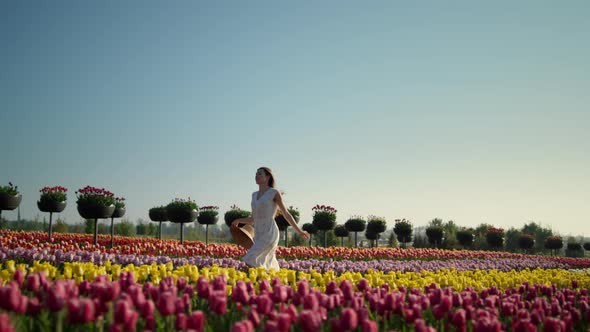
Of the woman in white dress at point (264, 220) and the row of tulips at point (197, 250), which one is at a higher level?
the woman in white dress at point (264, 220)

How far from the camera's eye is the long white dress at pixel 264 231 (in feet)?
30.9

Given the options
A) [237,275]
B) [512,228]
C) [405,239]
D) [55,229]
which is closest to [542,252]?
[512,228]

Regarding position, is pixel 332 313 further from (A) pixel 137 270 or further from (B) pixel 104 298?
(A) pixel 137 270

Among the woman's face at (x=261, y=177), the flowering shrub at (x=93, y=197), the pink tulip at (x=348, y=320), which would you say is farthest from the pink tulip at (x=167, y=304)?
the flowering shrub at (x=93, y=197)

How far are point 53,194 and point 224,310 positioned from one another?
57.7ft

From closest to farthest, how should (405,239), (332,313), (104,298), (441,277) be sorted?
(104,298) < (332,313) < (441,277) < (405,239)

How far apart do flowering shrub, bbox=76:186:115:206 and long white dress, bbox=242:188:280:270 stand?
9503 millimetres

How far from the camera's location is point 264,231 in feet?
31.2

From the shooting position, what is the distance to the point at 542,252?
45.2 metres

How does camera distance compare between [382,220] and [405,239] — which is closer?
[382,220]

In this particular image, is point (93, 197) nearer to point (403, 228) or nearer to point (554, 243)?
point (403, 228)

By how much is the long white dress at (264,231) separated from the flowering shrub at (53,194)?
41.0ft

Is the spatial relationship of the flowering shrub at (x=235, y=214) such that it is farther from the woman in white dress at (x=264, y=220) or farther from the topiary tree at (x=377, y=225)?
the woman in white dress at (x=264, y=220)

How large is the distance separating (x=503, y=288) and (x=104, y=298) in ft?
21.4
